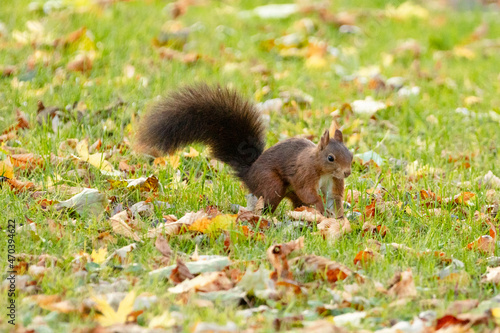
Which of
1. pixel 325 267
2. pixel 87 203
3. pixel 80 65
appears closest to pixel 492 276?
pixel 325 267

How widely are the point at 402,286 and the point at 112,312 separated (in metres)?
0.91

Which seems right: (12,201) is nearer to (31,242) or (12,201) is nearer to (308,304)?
(31,242)

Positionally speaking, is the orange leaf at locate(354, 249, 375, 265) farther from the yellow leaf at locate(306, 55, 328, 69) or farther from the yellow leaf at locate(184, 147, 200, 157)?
the yellow leaf at locate(306, 55, 328, 69)

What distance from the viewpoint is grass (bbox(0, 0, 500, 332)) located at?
2.41 meters

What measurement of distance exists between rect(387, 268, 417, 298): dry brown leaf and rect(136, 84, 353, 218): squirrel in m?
0.78

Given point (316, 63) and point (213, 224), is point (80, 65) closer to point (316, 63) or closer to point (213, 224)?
point (316, 63)

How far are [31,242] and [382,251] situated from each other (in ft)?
4.18

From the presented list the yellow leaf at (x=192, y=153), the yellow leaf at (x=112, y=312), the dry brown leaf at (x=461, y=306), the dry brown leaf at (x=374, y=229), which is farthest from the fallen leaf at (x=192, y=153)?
the dry brown leaf at (x=461, y=306)

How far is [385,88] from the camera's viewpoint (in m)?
5.34

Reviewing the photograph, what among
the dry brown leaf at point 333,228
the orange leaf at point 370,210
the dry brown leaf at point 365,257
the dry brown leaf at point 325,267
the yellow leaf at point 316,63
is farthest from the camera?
the yellow leaf at point 316,63

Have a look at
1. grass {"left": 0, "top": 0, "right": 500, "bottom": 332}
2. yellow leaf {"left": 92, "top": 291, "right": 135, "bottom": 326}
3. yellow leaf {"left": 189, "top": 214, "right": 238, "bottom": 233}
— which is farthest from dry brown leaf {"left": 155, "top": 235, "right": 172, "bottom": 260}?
yellow leaf {"left": 92, "top": 291, "right": 135, "bottom": 326}

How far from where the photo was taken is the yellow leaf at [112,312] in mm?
2096

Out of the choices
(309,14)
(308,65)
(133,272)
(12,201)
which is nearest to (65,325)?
(133,272)

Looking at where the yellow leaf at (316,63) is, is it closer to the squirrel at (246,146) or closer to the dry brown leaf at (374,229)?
the squirrel at (246,146)
